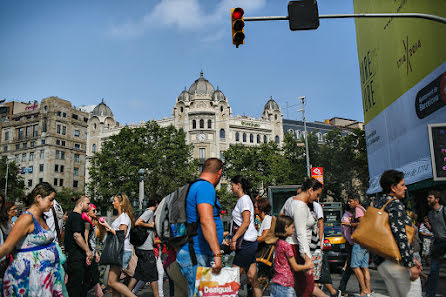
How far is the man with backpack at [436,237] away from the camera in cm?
Answer: 621

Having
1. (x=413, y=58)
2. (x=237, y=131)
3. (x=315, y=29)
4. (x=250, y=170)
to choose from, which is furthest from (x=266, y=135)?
(x=315, y=29)

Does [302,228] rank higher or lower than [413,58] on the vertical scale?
lower

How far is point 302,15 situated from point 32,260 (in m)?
7.43

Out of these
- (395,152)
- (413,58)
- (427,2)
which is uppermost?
(427,2)

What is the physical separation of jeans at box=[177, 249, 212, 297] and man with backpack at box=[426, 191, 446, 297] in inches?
161

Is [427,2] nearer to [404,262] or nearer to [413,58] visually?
[413,58]

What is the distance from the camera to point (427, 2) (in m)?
16.1

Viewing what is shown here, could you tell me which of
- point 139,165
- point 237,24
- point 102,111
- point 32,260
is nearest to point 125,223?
point 32,260

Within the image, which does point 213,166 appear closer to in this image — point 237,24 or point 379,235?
point 379,235

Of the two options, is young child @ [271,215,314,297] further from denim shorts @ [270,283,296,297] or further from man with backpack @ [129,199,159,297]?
man with backpack @ [129,199,159,297]

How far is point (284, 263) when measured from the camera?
4.86 meters

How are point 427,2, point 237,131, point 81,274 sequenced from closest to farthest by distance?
point 81,274
point 427,2
point 237,131

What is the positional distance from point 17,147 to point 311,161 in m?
62.9

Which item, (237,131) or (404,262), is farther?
(237,131)
